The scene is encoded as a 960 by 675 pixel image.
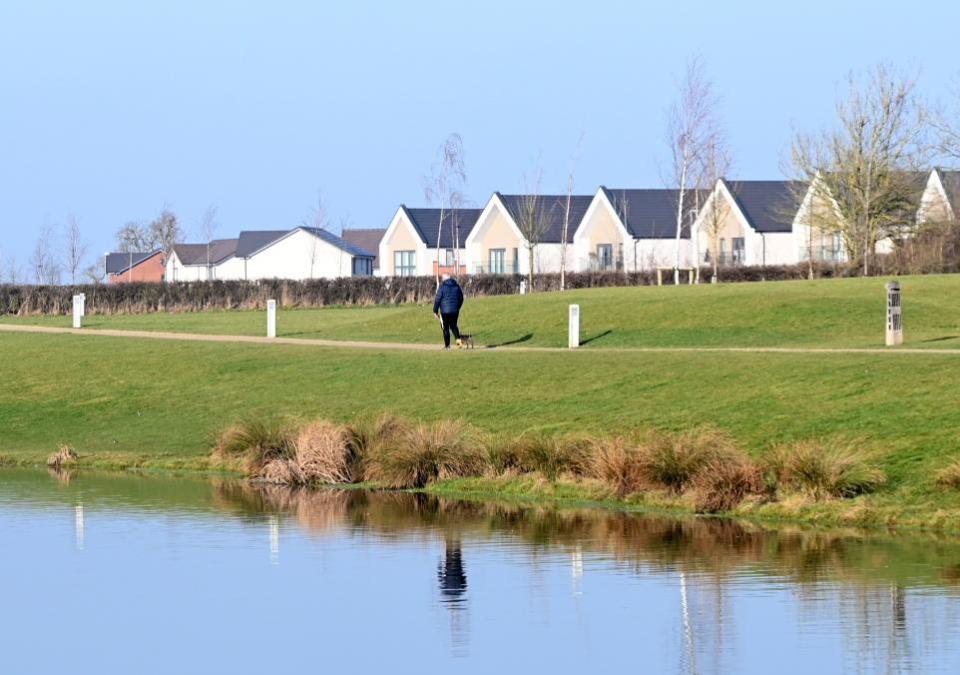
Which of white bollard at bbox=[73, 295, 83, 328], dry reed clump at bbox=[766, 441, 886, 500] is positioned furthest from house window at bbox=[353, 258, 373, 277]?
dry reed clump at bbox=[766, 441, 886, 500]

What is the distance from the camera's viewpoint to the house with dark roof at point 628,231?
333 feet

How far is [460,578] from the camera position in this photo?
18.0 metres

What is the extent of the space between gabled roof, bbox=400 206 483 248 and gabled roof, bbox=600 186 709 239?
1188 centimetres

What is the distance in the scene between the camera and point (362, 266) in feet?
414

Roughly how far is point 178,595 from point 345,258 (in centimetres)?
10691

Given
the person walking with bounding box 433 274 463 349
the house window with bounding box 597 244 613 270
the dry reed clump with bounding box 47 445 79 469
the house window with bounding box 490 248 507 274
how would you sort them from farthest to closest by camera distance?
the house window with bounding box 490 248 507 274 → the house window with bounding box 597 244 613 270 → the person walking with bounding box 433 274 463 349 → the dry reed clump with bounding box 47 445 79 469

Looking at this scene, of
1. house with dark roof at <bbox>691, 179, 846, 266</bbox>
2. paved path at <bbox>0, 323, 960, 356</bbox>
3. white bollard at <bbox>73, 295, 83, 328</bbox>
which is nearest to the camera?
paved path at <bbox>0, 323, 960, 356</bbox>

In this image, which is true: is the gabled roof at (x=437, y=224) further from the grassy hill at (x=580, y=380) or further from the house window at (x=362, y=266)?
the grassy hill at (x=580, y=380)

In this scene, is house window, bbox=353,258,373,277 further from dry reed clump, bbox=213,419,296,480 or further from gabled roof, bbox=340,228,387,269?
dry reed clump, bbox=213,419,296,480

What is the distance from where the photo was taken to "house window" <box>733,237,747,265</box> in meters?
97.8

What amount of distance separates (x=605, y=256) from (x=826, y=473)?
8225 centimetres

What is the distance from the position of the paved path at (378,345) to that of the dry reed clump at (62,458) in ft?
35.3

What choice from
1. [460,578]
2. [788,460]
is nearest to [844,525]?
[788,460]

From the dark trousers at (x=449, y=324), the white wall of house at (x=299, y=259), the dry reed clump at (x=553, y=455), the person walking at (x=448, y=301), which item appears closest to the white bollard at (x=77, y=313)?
the dark trousers at (x=449, y=324)
